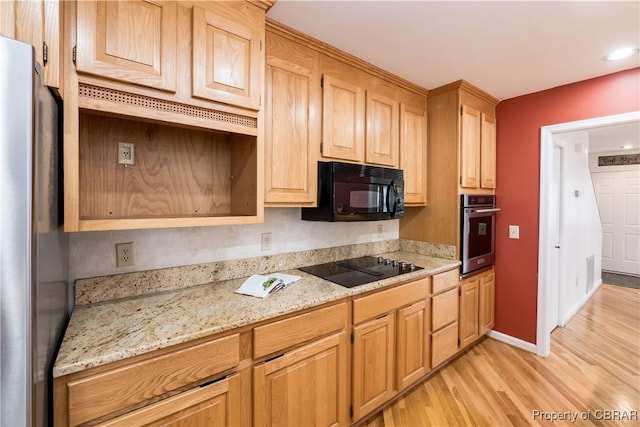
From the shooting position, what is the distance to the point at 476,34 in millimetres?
1701

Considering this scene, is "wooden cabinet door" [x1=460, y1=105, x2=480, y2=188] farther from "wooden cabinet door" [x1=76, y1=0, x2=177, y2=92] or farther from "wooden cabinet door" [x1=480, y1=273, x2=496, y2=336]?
"wooden cabinet door" [x1=76, y1=0, x2=177, y2=92]

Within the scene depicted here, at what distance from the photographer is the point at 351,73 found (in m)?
2.01

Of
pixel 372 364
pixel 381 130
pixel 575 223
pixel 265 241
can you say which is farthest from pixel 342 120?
pixel 575 223

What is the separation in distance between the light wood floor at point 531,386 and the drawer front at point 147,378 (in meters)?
1.22

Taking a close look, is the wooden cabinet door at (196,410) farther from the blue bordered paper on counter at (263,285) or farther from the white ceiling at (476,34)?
the white ceiling at (476,34)

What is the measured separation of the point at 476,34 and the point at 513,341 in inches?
107

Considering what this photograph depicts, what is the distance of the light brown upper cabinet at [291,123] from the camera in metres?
1.62

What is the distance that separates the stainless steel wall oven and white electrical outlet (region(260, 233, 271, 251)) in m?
1.64

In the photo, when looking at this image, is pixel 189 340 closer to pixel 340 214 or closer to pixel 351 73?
pixel 340 214

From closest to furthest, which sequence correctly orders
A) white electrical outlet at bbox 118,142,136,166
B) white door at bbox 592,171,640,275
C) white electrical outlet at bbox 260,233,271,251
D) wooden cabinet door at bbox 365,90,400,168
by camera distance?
white electrical outlet at bbox 118,142,136,166 < white electrical outlet at bbox 260,233,271,251 < wooden cabinet door at bbox 365,90,400,168 < white door at bbox 592,171,640,275

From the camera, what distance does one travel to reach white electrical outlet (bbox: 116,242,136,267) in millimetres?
1412

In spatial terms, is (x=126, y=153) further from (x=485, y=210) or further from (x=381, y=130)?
(x=485, y=210)

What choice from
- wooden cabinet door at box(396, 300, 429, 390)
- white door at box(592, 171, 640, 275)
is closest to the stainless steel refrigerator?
wooden cabinet door at box(396, 300, 429, 390)

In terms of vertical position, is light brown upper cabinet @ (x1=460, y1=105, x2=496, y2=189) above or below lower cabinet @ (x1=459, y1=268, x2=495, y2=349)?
above
